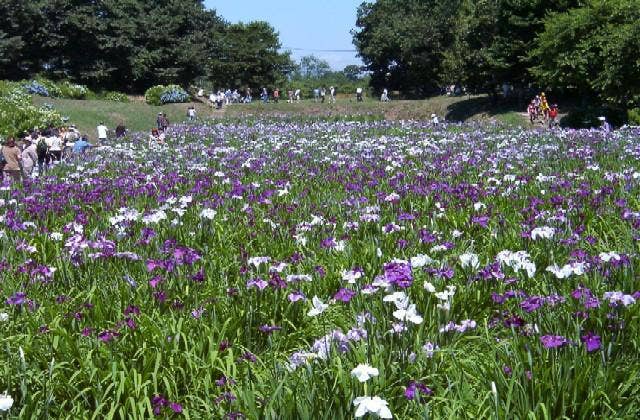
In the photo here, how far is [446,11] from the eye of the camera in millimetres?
56406

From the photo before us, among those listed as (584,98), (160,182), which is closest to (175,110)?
(584,98)

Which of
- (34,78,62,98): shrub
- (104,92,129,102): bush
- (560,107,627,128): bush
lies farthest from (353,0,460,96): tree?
(34,78,62,98): shrub

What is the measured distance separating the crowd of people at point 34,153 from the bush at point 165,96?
24.9m

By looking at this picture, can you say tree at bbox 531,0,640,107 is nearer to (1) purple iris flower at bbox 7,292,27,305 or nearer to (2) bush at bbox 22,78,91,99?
(1) purple iris flower at bbox 7,292,27,305

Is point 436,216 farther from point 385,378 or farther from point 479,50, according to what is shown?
point 479,50

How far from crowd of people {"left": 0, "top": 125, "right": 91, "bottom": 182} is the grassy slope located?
43.0 feet

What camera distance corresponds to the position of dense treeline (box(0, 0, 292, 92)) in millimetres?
52375

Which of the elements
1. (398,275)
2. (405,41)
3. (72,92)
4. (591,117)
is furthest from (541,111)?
(72,92)

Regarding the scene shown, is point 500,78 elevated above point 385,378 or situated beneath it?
elevated above

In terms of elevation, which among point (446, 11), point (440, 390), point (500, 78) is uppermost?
point (446, 11)

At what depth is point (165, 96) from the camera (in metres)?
47.4

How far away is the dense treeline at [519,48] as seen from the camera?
2467 centimetres

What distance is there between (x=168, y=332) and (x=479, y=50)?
37961 millimetres

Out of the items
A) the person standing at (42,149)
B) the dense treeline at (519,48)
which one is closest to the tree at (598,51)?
the dense treeline at (519,48)
